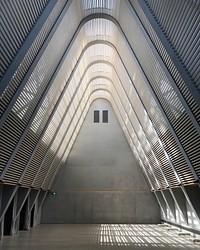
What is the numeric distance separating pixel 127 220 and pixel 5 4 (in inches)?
952

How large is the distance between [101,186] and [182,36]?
21.5 metres

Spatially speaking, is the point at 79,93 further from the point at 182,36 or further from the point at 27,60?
the point at 182,36

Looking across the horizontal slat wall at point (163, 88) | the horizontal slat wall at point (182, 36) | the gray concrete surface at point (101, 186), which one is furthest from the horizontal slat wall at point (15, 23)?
the gray concrete surface at point (101, 186)

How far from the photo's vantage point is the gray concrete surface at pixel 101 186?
28.9 m

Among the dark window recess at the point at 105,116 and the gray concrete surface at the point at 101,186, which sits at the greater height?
the dark window recess at the point at 105,116

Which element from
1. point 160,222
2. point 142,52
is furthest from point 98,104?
point 142,52

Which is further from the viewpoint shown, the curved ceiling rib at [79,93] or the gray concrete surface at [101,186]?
the gray concrete surface at [101,186]

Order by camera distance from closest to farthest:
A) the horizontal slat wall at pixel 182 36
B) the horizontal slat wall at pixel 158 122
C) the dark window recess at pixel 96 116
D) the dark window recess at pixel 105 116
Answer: the horizontal slat wall at pixel 182 36, the horizontal slat wall at pixel 158 122, the dark window recess at pixel 105 116, the dark window recess at pixel 96 116

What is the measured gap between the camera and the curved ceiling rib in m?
12.8

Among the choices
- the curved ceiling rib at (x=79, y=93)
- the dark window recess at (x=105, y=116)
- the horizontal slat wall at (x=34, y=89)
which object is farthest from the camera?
the dark window recess at (x=105, y=116)

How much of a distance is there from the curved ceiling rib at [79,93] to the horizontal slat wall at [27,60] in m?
0.05

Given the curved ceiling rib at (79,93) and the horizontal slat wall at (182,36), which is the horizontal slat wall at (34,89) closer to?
the curved ceiling rib at (79,93)

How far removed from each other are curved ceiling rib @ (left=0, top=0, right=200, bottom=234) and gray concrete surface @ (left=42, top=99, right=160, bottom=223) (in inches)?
200

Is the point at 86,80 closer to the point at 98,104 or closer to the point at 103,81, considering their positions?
the point at 103,81
